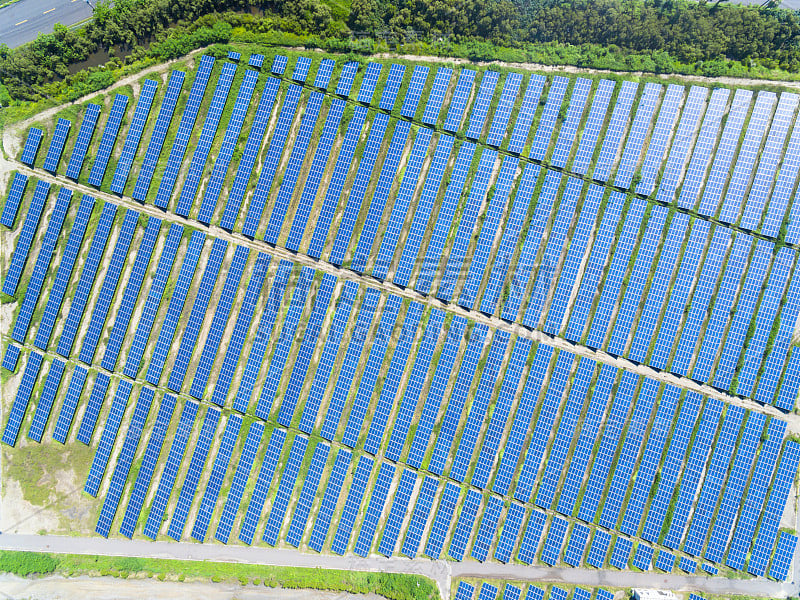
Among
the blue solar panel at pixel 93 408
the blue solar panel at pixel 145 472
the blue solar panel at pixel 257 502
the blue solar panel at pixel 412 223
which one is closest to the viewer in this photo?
the blue solar panel at pixel 257 502

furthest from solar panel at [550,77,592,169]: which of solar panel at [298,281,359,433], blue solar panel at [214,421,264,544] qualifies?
blue solar panel at [214,421,264,544]

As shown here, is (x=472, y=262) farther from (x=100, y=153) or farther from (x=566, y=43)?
(x=100, y=153)

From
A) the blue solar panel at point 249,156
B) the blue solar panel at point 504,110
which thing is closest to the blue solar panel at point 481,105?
the blue solar panel at point 504,110

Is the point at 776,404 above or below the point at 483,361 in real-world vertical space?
above

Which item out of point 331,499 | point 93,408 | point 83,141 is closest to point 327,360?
point 331,499

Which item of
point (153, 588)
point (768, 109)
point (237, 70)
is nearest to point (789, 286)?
point (768, 109)

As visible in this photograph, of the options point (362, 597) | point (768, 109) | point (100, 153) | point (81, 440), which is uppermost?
point (768, 109)

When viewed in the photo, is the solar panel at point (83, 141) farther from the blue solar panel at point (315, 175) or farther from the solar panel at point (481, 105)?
the solar panel at point (481, 105)
